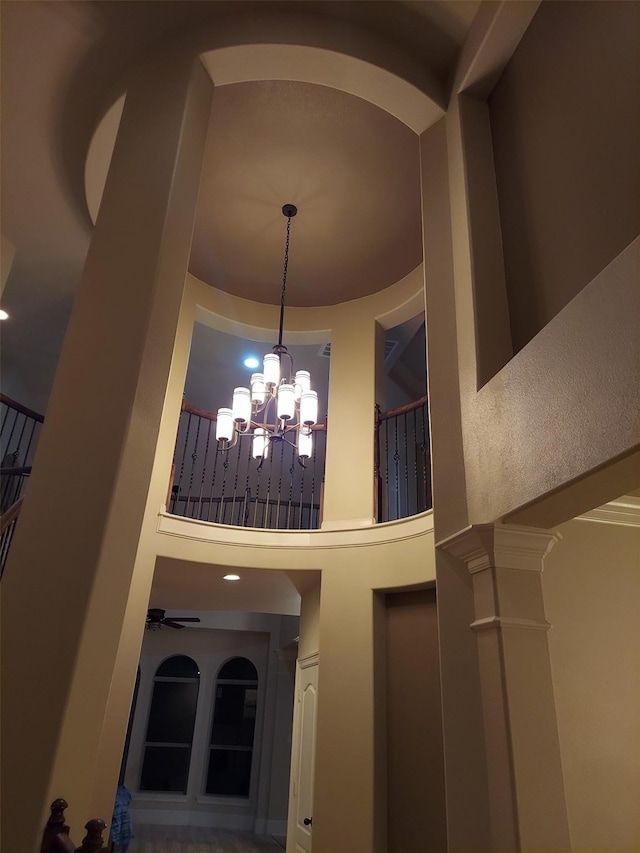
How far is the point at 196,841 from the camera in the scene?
27.2 ft

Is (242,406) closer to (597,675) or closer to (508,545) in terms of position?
(508,545)

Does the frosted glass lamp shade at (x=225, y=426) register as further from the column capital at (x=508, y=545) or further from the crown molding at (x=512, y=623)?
the crown molding at (x=512, y=623)

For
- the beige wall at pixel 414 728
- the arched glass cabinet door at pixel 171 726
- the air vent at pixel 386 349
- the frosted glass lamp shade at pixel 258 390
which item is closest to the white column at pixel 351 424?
the beige wall at pixel 414 728

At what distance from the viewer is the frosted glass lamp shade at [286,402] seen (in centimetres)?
444

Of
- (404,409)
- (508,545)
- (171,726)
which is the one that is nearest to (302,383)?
(404,409)

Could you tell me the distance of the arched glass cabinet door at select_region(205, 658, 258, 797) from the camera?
31.4 feet

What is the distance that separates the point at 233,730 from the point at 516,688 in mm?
9161

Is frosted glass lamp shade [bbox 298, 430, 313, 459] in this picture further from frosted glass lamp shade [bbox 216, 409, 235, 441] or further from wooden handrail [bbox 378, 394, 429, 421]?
wooden handrail [bbox 378, 394, 429, 421]

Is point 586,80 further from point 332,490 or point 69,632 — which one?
point 332,490

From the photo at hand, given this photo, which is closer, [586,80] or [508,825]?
[508,825]

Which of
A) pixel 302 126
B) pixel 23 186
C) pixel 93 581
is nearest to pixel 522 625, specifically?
pixel 93 581

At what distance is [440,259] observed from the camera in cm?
333

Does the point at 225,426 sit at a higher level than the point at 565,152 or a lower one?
lower

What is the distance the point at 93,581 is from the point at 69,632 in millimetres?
176
